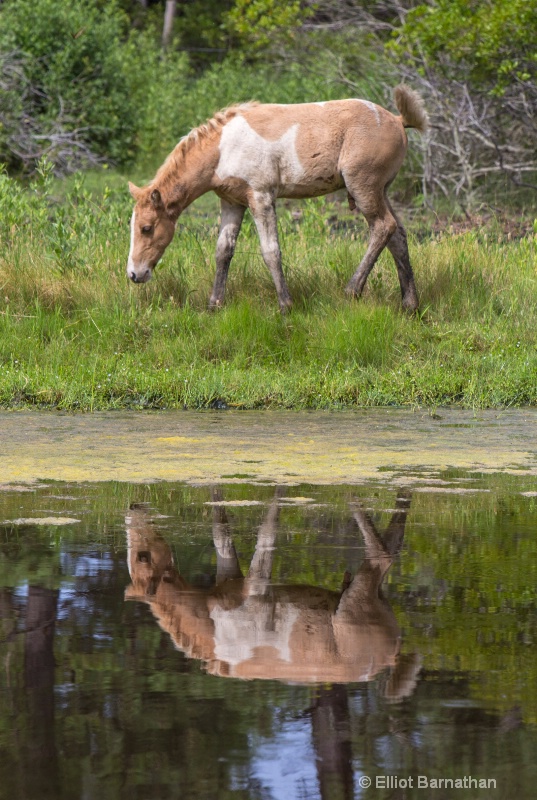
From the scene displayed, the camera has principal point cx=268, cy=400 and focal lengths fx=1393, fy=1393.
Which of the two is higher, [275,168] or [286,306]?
[275,168]

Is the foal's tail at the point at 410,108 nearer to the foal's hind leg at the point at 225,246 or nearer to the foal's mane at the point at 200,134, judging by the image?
the foal's mane at the point at 200,134

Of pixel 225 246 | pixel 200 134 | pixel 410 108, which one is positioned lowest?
pixel 225 246

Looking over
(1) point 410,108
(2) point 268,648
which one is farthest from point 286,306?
(2) point 268,648

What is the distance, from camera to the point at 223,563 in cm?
508

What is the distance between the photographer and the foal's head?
10664 mm

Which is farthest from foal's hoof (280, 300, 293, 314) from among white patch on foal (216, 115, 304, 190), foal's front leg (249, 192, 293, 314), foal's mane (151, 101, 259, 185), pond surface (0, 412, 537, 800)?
pond surface (0, 412, 537, 800)

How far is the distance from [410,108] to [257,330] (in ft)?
7.32

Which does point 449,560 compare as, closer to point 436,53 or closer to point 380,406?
point 380,406

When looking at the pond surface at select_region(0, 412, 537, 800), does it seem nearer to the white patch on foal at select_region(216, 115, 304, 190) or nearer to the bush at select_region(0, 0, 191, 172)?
the white patch on foal at select_region(216, 115, 304, 190)

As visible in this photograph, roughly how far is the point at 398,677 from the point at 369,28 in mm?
21536

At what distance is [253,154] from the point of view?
10477 mm

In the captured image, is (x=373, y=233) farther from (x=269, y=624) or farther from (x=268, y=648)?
(x=268, y=648)

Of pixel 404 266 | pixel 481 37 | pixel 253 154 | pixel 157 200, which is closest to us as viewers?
pixel 253 154

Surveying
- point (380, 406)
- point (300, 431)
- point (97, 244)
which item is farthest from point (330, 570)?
point (97, 244)
